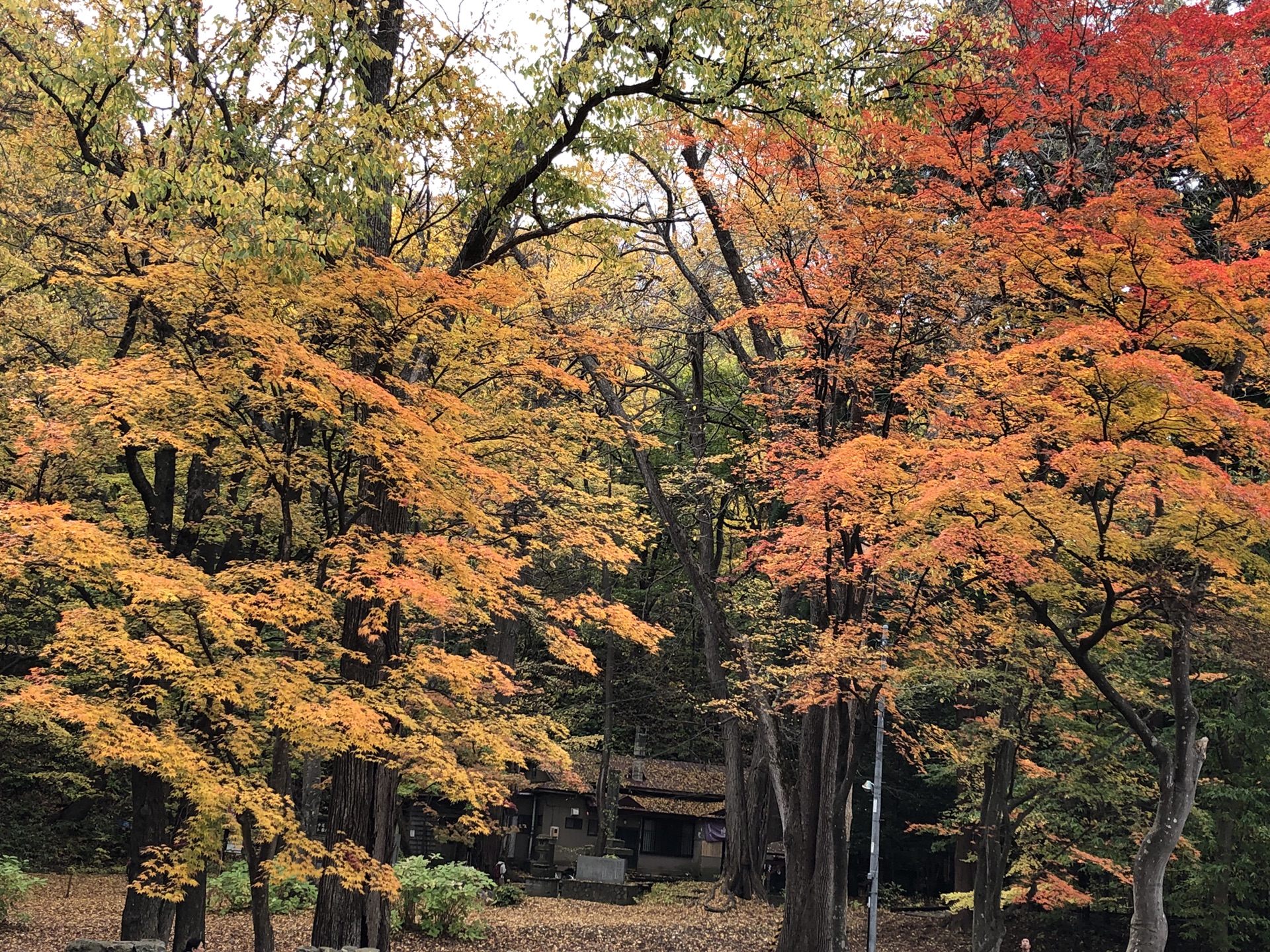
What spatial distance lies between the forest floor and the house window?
10096 millimetres

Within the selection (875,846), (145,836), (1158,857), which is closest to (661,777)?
(875,846)

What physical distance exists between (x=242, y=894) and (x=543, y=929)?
628 centimetres

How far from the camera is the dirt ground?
18.3m

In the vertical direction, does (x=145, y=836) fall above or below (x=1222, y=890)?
above

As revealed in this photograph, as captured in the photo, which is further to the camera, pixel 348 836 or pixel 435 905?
pixel 435 905

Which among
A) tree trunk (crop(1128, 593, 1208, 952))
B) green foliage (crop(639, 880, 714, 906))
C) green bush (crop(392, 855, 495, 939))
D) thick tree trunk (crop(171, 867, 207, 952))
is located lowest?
green foliage (crop(639, 880, 714, 906))

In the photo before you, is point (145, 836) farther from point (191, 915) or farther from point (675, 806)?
point (675, 806)

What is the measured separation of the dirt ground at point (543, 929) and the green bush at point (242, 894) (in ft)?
1.18

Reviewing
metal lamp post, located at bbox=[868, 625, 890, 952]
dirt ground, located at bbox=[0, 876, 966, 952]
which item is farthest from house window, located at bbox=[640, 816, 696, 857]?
metal lamp post, located at bbox=[868, 625, 890, 952]

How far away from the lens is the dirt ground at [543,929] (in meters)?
18.3

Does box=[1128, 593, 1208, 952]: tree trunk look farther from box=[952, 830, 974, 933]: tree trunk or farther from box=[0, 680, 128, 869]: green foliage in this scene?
box=[0, 680, 128, 869]: green foliage

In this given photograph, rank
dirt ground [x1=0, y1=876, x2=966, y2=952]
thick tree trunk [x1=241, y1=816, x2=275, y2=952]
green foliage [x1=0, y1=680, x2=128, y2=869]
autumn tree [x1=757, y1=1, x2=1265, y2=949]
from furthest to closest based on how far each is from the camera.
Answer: green foliage [x1=0, y1=680, x2=128, y2=869], dirt ground [x1=0, y1=876, x2=966, y2=952], autumn tree [x1=757, y1=1, x2=1265, y2=949], thick tree trunk [x1=241, y1=816, x2=275, y2=952]

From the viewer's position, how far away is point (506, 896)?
990 inches

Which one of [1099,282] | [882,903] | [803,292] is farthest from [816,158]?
[882,903]
